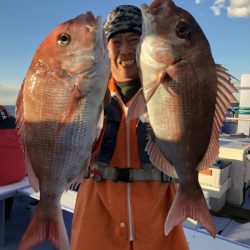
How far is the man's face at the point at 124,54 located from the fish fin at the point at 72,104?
604mm

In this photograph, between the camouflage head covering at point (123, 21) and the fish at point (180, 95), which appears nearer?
the fish at point (180, 95)

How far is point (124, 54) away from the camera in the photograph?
6.59 feet

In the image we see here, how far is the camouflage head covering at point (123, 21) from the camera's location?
207 cm

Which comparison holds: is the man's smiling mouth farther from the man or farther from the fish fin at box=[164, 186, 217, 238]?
the fish fin at box=[164, 186, 217, 238]

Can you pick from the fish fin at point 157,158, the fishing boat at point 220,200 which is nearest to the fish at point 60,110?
the fish fin at point 157,158

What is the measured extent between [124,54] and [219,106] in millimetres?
682

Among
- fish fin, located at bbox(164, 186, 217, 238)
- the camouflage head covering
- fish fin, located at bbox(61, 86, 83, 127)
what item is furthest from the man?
fish fin, located at bbox(61, 86, 83, 127)

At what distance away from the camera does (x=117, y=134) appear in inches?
84.4

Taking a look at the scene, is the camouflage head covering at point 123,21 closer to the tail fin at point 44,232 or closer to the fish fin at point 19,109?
the fish fin at point 19,109

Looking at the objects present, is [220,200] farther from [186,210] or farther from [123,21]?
[123,21]

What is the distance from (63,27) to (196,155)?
0.90 meters

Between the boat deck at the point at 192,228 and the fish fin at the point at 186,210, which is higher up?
the fish fin at the point at 186,210

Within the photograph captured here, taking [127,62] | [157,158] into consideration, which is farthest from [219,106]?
[127,62]

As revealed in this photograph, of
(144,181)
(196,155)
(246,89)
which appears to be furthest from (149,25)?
(246,89)
